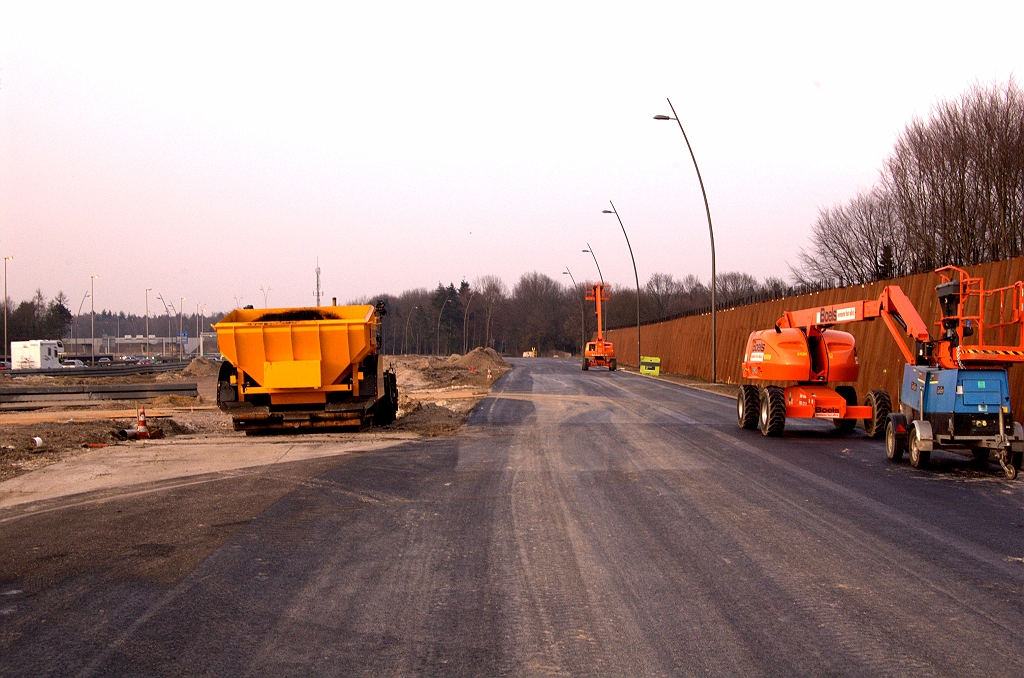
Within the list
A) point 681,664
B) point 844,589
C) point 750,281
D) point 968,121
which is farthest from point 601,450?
point 750,281

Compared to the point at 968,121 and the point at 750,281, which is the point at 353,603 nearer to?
the point at 968,121

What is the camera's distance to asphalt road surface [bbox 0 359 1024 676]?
4.67 m

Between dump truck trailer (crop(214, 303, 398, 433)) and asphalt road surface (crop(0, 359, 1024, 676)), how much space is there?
4.90 metres

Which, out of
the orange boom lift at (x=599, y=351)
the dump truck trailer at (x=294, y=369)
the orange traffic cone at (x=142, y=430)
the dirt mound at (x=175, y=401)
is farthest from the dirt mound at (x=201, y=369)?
the dump truck trailer at (x=294, y=369)

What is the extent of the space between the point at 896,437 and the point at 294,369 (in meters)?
10.5

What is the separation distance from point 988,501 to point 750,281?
384 feet

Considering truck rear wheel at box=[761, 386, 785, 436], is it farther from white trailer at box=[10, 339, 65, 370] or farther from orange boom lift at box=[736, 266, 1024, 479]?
white trailer at box=[10, 339, 65, 370]

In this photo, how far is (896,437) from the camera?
12.6m

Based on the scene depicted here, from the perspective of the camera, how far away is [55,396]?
2778 cm

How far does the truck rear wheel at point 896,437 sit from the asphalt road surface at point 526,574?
107cm

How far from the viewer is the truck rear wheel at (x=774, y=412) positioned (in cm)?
1586

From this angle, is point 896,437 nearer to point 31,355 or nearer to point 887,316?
point 887,316

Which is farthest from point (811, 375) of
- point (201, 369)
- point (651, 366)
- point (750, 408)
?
point (201, 369)

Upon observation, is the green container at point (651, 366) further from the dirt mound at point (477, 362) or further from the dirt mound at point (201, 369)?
the dirt mound at point (201, 369)
